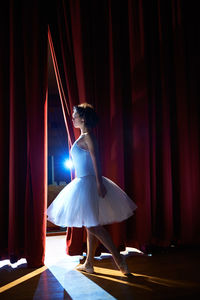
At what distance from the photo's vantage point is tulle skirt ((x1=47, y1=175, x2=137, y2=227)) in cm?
204

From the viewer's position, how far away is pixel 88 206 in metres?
2.05

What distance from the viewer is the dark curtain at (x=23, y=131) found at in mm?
2516

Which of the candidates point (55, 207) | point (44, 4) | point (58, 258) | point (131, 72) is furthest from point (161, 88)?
point (58, 258)

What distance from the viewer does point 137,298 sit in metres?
1.77

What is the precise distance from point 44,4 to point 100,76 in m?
0.84

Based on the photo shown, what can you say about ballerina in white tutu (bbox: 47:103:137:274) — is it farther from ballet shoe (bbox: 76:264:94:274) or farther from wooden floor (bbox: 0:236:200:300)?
wooden floor (bbox: 0:236:200:300)

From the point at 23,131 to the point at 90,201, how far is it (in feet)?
3.33

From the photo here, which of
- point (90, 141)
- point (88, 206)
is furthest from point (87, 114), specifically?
point (88, 206)

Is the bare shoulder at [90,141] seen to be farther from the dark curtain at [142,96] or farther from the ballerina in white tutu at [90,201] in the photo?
the dark curtain at [142,96]

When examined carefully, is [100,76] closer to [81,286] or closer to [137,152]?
[137,152]

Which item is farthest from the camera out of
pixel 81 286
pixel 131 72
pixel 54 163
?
pixel 54 163

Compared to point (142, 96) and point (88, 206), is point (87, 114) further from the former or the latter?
point (142, 96)

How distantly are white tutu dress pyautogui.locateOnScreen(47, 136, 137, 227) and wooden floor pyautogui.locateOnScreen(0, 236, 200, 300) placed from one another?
1.36 ft

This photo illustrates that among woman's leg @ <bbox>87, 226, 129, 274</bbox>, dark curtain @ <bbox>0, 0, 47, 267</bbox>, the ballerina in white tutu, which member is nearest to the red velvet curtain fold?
dark curtain @ <bbox>0, 0, 47, 267</bbox>
